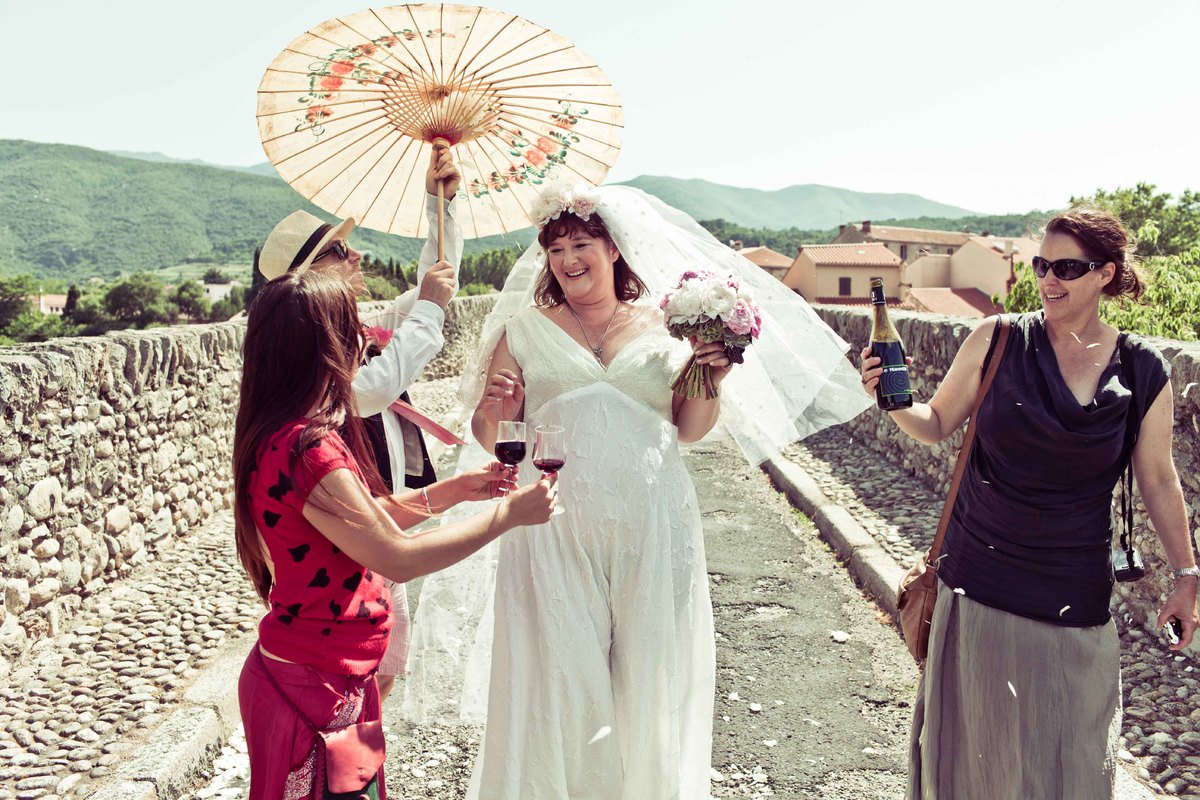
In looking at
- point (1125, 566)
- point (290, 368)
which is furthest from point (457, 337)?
point (290, 368)

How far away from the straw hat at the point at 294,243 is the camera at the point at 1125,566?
2801 millimetres

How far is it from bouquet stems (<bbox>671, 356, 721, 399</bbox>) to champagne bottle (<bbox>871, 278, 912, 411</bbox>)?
0.54 metres

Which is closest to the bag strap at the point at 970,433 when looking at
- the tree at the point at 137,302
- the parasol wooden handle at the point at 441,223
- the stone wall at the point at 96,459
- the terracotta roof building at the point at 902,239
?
the parasol wooden handle at the point at 441,223

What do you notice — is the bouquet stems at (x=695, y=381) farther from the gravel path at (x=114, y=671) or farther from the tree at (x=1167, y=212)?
the tree at (x=1167, y=212)

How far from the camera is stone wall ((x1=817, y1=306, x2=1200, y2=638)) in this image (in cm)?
457

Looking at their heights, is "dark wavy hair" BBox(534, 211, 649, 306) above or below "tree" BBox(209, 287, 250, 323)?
above

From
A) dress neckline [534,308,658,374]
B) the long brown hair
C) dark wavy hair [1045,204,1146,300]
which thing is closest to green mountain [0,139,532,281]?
dress neckline [534,308,658,374]

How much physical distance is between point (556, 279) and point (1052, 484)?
1.81 m

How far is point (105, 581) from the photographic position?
5.64 m

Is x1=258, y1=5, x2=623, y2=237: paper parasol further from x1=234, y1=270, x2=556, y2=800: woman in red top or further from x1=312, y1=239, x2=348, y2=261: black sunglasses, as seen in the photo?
x1=234, y1=270, x2=556, y2=800: woman in red top

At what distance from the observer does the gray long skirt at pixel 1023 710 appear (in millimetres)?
2662

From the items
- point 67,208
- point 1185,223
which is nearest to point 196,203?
point 67,208

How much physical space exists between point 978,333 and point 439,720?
2577 millimetres

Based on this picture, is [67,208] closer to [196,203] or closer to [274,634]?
[196,203]
